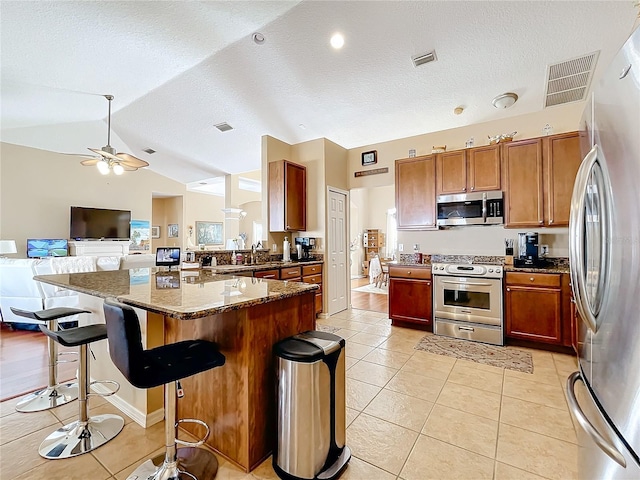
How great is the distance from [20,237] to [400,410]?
9095 millimetres

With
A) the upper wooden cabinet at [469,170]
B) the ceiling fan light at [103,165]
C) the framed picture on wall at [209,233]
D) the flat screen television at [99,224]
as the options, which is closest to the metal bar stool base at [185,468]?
the upper wooden cabinet at [469,170]

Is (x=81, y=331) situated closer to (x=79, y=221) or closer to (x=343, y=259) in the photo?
(x=343, y=259)

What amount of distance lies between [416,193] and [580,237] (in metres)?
3.26

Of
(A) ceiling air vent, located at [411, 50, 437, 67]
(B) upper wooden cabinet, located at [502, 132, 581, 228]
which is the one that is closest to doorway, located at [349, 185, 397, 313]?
(B) upper wooden cabinet, located at [502, 132, 581, 228]

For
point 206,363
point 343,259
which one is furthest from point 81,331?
point 343,259

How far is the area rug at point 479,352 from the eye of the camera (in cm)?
295

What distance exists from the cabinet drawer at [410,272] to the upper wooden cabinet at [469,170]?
1.13 meters

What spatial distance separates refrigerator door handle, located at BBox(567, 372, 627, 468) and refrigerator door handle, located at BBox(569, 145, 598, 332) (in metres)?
0.32

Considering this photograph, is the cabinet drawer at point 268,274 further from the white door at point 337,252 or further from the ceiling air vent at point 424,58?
the ceiling air vent at point 424,58

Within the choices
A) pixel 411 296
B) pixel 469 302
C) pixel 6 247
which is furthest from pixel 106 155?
pixel 469 302

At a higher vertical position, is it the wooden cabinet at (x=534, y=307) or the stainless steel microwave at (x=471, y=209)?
the stainless steel microwave at (x=471, y=209)

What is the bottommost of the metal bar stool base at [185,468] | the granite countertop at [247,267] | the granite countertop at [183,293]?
the metal bar stool base at [185,468]

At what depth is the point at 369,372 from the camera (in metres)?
2.79

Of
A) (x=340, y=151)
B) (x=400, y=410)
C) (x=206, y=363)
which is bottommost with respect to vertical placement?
(x=400, y=410)
